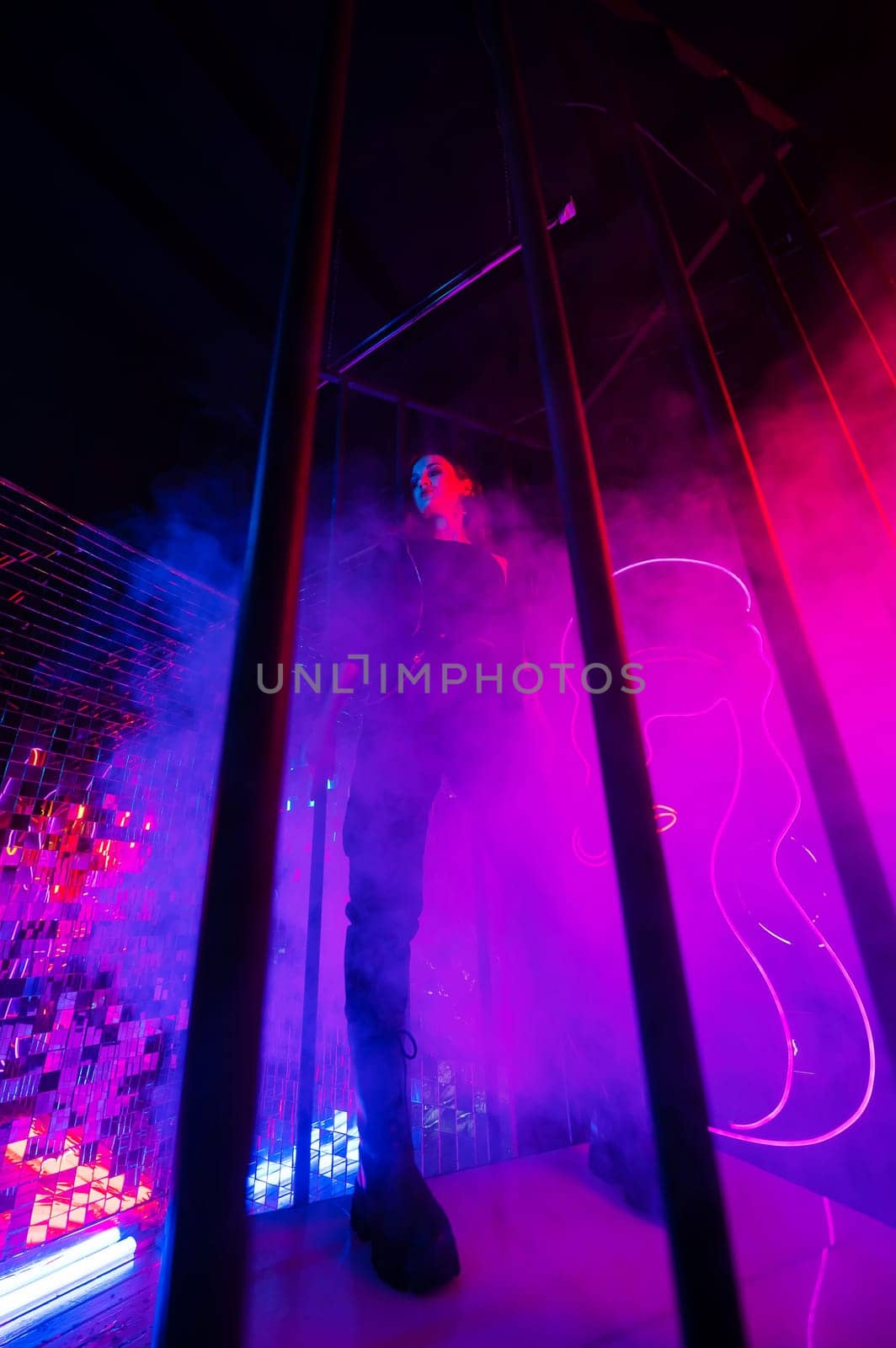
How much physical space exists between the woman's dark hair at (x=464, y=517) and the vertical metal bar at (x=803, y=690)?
1.09 m

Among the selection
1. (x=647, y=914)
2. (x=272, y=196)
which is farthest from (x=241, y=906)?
(x=272, y=196)

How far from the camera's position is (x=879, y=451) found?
1617 millimetres

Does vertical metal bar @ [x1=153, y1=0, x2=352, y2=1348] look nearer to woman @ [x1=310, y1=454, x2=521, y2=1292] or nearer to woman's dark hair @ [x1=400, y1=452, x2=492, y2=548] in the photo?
woman @ [x1=310, y1=454, x2=521, y2=1292]

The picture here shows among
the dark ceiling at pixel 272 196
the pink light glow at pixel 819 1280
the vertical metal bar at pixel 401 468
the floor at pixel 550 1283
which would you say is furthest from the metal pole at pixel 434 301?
the pink light glow at pixel 819 1280

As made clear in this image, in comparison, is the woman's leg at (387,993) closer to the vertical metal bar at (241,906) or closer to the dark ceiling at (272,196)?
the vertical metal bar at (241,906)

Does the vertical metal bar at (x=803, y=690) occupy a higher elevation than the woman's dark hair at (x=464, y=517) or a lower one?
lower

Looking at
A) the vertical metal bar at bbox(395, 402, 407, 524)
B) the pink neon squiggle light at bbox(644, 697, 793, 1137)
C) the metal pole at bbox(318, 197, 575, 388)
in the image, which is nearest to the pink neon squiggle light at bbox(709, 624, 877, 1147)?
the pink neon squiggle light at bbox(644, 697, 793, 1137)

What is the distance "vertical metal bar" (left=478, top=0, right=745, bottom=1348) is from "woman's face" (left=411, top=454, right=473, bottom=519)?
3.58ft

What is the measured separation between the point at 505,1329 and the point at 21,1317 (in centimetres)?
106

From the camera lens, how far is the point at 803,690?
24.0 inches

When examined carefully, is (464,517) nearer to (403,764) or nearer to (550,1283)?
(403,764)

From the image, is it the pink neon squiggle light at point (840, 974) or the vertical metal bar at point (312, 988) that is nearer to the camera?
the pink neon squiggle light at point (840, 974)

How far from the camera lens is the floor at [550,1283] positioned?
86 cm

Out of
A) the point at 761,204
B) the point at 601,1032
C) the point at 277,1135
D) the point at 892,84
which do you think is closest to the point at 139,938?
the point at 277,1135
